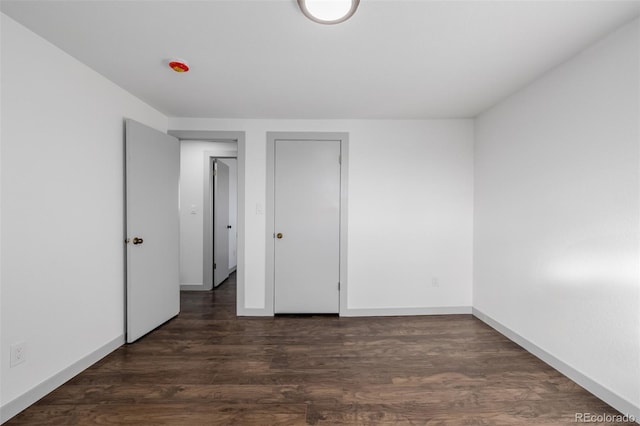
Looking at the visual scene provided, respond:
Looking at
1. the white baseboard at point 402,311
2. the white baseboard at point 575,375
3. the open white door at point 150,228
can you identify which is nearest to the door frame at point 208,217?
the open white door at point 150,228

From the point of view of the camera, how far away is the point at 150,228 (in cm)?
266

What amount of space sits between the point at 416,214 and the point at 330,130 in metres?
1.40

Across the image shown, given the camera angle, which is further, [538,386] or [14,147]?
[538,386]

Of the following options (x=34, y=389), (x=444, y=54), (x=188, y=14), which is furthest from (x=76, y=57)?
(x=444, y=54)

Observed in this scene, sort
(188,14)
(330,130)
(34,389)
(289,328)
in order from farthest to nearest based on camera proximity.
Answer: (330,130) < (289,328) < (34,389) < (188,14)

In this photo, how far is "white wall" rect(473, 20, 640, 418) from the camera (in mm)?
1599

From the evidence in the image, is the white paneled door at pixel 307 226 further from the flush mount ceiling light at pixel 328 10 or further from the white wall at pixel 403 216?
the flush mount ceiling light at pixel 328 10

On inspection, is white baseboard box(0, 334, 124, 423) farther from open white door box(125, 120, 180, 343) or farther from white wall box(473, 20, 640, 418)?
white wall box(473, 20, 640, 418)

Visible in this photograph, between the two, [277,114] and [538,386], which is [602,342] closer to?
[538,386]

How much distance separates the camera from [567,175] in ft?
6.49

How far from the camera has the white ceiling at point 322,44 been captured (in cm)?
145

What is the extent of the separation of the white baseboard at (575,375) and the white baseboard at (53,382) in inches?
139

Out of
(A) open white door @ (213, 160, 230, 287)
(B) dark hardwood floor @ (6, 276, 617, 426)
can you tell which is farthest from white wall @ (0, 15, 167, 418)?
(A) open white door @ (213, 160, 230, 287)

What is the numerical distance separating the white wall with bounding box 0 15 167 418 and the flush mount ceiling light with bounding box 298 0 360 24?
5.55 feet
